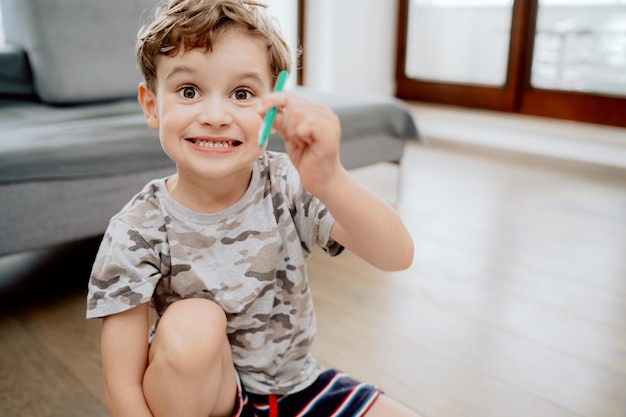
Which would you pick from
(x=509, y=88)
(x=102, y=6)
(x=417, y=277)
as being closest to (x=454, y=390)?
(x=417, y=277)

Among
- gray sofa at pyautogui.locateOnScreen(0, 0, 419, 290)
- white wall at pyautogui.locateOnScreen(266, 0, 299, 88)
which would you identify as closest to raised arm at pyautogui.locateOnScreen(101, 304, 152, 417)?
gray sofa at pyautogui.locateOnScreen(0, 0, 419, 290)

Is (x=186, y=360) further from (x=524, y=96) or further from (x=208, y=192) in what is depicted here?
(x=524, y=96)

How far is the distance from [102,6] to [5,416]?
131cm

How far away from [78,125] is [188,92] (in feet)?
2.86

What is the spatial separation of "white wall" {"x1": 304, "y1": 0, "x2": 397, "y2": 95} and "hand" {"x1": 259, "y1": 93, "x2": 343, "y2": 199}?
8.94 feet

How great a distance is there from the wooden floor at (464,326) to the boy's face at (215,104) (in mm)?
541

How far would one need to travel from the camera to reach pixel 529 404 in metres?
0.98

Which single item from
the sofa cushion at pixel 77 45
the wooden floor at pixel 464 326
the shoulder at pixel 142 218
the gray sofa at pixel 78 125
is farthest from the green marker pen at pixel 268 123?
the sofa cushion at pixel 77 45

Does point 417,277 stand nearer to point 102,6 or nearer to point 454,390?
point 454,390

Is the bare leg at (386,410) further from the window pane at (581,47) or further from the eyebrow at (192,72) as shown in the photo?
the window pane at (581,47)

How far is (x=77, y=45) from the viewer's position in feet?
5.72

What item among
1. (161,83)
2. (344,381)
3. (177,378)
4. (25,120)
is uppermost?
(161,83)

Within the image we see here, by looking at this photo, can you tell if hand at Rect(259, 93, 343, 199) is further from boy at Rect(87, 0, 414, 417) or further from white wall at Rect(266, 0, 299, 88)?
white wall at Rect(266, 0, 299, 88)

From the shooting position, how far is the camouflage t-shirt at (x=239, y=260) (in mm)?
658
